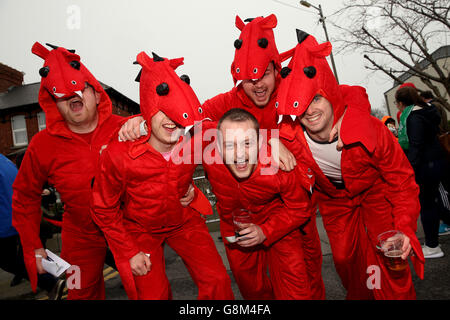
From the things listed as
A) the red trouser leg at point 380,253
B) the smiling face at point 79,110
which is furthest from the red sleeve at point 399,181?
the smiling face at point 79,110

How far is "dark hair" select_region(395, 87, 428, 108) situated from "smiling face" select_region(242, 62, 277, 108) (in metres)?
2.09

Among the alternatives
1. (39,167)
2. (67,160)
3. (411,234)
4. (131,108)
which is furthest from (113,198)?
(131,108)

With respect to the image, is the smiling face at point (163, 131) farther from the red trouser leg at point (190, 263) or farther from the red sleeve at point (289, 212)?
the red sleeve at point (289, 212)

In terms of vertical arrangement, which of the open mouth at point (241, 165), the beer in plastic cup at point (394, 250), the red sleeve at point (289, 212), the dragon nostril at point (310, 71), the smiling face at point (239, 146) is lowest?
the beer in plastic cup at point (394, 250)

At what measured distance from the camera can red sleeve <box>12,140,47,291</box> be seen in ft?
9.48

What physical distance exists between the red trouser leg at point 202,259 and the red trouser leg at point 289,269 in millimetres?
424

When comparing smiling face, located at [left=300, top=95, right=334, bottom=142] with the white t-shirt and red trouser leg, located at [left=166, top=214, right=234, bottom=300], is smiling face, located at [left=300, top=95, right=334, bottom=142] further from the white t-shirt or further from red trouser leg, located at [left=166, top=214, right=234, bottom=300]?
red trouser leg, located at [left=166, top=214, right=234, bottom=300]

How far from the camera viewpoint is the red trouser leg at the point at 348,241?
2.85m

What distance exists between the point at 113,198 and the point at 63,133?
915 mm

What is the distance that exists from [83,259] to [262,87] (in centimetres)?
218

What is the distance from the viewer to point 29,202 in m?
2.98

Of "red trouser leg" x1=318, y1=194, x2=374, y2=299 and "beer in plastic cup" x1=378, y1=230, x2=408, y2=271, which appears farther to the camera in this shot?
"red trouser leg" x1=318, y1=194, x2=374, y2=299

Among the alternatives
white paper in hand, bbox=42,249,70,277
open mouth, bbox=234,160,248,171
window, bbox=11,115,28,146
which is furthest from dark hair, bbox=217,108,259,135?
window, bbox=11,115,28,146

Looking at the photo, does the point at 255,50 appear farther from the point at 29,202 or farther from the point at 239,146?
the point at 29,202
